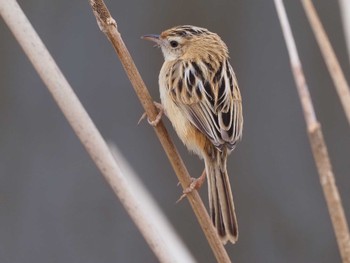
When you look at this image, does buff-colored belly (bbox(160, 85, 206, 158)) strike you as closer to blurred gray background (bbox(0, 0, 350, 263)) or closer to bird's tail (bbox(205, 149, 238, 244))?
bird's tail (bbox(205, 149, 238, 244))

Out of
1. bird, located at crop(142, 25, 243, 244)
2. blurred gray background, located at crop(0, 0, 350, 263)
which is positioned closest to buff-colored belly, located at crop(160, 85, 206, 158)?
bird, located at crop(142, 25, 243, 244)

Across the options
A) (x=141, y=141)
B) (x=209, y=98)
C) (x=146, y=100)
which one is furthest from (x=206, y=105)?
(x=141, y=141)

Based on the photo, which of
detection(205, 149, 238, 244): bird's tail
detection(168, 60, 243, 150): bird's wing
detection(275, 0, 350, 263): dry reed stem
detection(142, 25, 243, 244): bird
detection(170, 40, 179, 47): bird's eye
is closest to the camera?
detection(275, 0, 350, 263): dry reed stem

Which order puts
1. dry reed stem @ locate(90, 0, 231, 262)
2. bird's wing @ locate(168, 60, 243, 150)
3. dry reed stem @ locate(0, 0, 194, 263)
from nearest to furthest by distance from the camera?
dry reed stem @ locate(0, 0, 194, 263), dry reed stem @ locate(90, 0, 231, 262), bird's wing @ locate(168, 60, 243, 150)

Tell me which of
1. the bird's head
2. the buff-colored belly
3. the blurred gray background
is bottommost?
the blurred gray background

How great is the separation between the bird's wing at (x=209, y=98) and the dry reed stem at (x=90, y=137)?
812mm

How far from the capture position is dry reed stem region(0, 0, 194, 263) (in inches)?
111

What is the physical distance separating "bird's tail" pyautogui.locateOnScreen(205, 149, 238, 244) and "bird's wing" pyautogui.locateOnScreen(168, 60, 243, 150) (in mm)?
78

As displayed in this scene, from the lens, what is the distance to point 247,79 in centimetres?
606

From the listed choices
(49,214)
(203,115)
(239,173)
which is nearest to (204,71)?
(203,115)

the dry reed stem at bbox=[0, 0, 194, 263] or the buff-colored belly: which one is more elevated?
the dry reed stem at bbox=[0, 0, 194, 263]

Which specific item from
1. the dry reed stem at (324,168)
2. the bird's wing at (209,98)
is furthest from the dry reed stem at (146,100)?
the dry reed stem at (324,168)

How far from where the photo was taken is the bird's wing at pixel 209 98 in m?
3.69

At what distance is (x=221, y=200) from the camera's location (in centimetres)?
347
